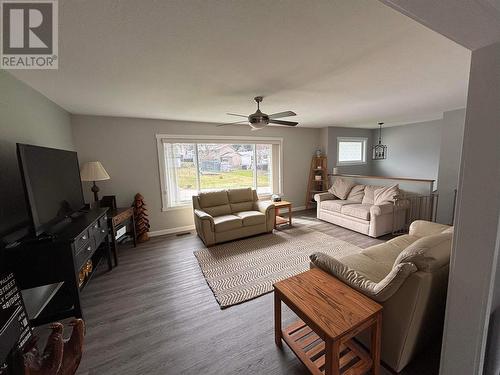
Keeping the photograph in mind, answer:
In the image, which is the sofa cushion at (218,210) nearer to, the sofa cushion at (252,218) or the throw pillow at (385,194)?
the sofa cushion at (252,218)

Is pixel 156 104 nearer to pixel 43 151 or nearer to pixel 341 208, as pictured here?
pixel 43 151

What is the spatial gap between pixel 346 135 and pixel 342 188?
2080 millimetres

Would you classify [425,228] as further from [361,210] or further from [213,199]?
[213,199]

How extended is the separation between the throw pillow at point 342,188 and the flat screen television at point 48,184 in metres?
4.96

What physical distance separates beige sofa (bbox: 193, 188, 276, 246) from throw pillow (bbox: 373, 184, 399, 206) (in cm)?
210

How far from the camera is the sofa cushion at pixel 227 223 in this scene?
11.6 ft

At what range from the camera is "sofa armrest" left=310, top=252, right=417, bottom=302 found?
1.24 meters

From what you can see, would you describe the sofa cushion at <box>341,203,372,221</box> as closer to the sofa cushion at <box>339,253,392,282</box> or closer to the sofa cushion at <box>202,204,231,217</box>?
the sofa cushion at <box>339,253,392,282</box>

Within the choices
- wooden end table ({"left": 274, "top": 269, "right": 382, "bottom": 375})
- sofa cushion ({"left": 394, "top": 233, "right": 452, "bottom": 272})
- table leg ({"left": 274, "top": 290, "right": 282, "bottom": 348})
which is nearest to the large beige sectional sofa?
sofa cushion ({"left": 394, "top": 233, "right": 452, "bottom": 272})

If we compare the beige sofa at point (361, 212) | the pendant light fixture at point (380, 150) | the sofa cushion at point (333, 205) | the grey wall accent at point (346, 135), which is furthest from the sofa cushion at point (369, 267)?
the pendant light fixture at point (380, 150)

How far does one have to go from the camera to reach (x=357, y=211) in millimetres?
3988

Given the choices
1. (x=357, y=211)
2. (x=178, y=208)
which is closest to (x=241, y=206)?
(x=178, y=208)

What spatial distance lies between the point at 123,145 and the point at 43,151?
6.38 ft

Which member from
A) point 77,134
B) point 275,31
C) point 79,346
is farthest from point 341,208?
point 77,134
